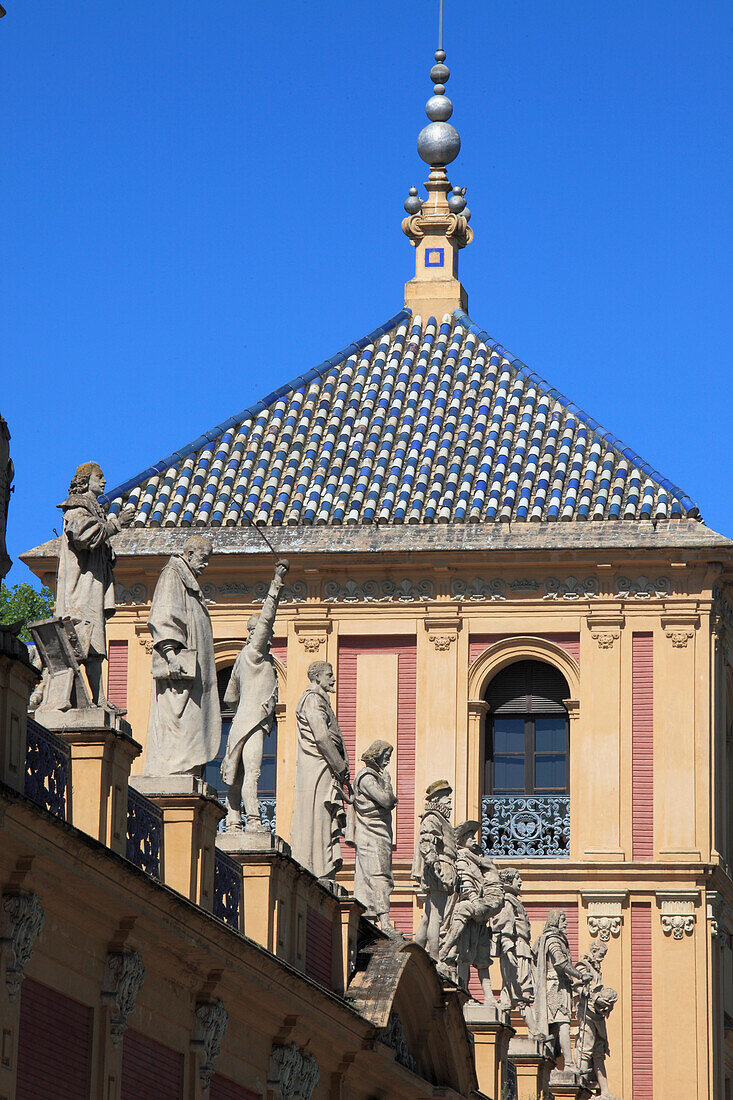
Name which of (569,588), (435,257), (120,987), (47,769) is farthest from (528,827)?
(47,769)

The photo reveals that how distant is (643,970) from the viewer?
37.4m

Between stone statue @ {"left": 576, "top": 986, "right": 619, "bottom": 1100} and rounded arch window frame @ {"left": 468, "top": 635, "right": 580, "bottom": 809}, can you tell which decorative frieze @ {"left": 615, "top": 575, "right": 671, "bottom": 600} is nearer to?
rounded arch window frame @ {"left": 468, "top": 635, "right": 580, "bottom": 809}

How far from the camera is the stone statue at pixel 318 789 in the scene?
25.5m

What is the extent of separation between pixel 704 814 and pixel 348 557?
6341 millimetres

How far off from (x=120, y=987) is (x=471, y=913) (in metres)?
9.28

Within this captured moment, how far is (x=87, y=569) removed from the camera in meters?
20.6

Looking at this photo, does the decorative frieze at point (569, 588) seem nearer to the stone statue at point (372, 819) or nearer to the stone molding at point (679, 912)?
the stone molding at point (679, 912)

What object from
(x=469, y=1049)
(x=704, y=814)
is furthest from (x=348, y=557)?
(x=469, y=1049)

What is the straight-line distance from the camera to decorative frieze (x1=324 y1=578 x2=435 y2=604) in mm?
39406

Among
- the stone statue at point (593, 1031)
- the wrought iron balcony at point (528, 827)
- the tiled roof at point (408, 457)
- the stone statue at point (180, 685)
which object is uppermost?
the tiled roof at point (408, 457)

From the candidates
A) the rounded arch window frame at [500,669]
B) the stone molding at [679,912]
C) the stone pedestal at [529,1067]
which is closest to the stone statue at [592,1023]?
the stone pedestal at [529,1067]

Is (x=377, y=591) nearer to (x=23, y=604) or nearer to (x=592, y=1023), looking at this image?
(x=592, y=1023)

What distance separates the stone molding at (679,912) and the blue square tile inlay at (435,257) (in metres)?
11.7

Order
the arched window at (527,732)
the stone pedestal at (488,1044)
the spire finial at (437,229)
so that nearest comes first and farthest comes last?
the stone pedestal at (488,1044) < the arched window at (527,732) < the spire finial at (437,229)
